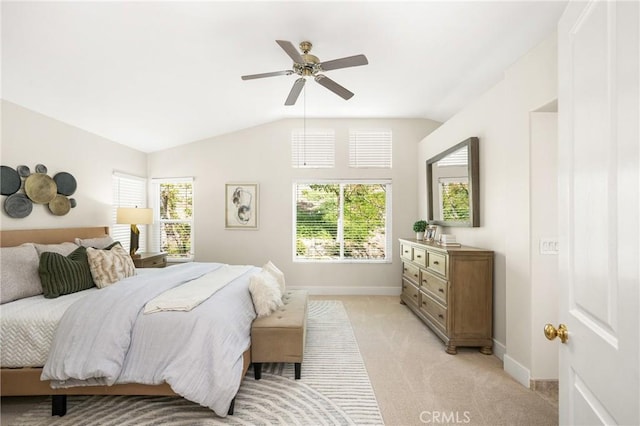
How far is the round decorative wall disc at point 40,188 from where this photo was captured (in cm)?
309

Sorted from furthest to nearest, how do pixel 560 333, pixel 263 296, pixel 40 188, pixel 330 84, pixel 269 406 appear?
pixel 40 188, pixel 330 84, pixel 263 296, pixel 269 406, pixel 560 333

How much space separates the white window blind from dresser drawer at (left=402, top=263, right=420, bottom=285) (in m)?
2.07

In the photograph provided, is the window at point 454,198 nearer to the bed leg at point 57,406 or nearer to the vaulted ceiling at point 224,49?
the vaulted ceiling at point 224,49

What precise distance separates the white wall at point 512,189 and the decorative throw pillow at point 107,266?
3602mm

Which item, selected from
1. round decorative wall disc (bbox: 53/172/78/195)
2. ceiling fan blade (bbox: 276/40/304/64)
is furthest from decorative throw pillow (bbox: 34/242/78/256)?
ceiling fan blade (bbox: 276/40/304/64)

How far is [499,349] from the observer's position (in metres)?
2.89

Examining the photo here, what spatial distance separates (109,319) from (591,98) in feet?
8.74

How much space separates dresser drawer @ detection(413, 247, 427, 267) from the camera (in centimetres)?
369

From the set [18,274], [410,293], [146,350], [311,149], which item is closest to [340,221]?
[311,149]

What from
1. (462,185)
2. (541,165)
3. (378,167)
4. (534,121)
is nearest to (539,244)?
(541,165)

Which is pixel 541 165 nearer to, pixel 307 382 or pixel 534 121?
pixel 534 121

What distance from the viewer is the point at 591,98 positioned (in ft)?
2.93

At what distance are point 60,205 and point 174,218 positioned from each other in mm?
1996

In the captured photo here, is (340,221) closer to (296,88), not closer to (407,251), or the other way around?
(407,251)
